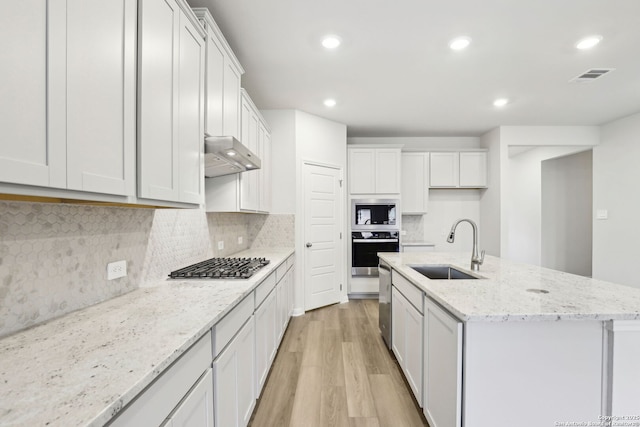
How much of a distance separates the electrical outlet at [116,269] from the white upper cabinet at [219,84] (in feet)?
2.96

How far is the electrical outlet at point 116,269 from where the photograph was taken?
55.7 inches

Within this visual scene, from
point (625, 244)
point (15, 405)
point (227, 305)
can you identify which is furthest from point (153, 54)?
point (625, 244)

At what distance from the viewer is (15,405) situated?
0.61 metres

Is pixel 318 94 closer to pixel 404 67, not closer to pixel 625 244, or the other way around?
pixel 404 67

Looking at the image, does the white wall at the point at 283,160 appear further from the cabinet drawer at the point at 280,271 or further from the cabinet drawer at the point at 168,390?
the cabinet drawer at the point at 168,390

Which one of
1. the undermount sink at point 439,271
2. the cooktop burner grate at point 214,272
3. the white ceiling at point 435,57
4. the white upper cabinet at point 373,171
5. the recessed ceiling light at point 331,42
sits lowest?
the undermount sink at point 439,271

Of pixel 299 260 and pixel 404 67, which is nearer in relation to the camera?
pixel 404 67

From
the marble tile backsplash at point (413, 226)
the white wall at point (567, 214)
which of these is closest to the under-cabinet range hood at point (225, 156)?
the marble tile backsplash at point (413, 226)

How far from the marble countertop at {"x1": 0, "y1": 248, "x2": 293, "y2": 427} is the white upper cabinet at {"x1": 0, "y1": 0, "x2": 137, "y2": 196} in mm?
481

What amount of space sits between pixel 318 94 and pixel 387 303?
244 centimetres

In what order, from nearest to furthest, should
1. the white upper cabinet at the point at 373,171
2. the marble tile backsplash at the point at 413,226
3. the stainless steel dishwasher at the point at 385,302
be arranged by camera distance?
the stainless steel dishwasher at the point at 385,302, the white upper cabinet at the point at 373,171, the marble tile backsplash at the point at 413,226

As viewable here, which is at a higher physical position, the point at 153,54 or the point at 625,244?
the point at 153,54

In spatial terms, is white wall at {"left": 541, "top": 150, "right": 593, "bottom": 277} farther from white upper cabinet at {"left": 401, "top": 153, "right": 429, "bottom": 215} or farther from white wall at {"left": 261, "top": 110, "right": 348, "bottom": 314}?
white wall at {"left": 261, "top": 110, "right": 348, "bottom": 314}

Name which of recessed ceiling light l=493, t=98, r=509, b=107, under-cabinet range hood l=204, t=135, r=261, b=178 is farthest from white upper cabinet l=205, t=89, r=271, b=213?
recessed ceiling light l=493, t=98, r=509, b=107
